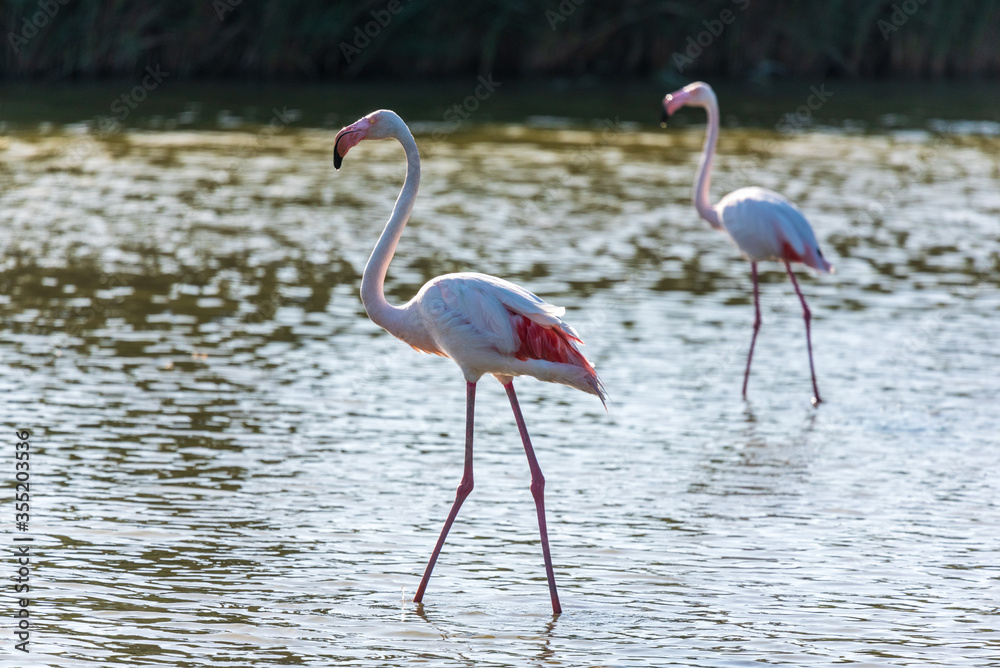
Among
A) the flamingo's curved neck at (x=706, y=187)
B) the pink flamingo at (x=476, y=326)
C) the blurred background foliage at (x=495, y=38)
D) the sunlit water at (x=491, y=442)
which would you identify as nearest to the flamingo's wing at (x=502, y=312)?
the pink flamingo at (x=476, y=326)

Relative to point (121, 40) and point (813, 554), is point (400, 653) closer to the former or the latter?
point (813, 554)

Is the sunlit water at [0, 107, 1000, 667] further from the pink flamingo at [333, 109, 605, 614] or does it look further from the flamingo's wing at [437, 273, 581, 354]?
the flamingo's wing at [437, 273, 581, 354]

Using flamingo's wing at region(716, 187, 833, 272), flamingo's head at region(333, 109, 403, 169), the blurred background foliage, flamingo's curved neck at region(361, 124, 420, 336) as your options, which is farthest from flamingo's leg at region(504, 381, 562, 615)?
the blurred background foliage

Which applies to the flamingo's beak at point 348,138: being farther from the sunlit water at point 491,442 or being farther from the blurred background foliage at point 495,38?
the blurred background foliage at point 495,38

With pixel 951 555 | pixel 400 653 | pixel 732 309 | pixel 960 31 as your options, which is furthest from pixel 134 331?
pixel 960 31

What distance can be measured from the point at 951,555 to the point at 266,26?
20.8 meters

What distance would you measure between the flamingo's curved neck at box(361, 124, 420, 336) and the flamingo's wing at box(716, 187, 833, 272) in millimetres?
4046

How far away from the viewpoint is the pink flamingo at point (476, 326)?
5.01 m

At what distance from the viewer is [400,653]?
4582 millimetres

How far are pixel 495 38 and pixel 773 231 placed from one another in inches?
715

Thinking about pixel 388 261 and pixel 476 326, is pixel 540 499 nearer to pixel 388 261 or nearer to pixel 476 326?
pixel 476 326

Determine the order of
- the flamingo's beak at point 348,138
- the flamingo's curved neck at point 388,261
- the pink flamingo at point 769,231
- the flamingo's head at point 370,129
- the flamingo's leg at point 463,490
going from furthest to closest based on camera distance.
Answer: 1. the pink flamingo at point 769,231
2. the flamingo's curved neck at point 388,261
3. the flamingo's leg at point 463,490
4. the flamingo's head at point 370,129
5. the flamingo's beak at point 348,138

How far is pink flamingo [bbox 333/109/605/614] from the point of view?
5.01 meters

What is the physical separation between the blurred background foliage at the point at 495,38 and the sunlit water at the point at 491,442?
9826 millimetres
